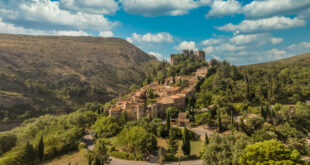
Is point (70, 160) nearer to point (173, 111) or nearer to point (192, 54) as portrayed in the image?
point (173, 111)

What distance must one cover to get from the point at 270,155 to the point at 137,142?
2711 cm

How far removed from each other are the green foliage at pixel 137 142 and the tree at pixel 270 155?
22.0m

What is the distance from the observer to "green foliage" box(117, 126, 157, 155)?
41.0 meters

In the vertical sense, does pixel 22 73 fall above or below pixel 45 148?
above

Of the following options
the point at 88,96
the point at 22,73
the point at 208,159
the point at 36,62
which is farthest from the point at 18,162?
the point at 36,62

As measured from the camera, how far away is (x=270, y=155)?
80.6 ft

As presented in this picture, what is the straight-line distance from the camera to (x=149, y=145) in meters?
41.0

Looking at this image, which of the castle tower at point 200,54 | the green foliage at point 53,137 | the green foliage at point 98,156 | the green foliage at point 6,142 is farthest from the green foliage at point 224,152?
the castle tower at point 200,54

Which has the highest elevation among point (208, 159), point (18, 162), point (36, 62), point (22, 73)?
point (36, 62)

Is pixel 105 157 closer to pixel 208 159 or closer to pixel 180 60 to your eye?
pixel 208 159

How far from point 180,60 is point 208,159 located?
365 feet

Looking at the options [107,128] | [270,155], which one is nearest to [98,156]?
[107,128]

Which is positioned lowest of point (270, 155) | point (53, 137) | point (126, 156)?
point (126, 156)

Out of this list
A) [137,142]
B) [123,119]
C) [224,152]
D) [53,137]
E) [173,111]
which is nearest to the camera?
[224,152]
